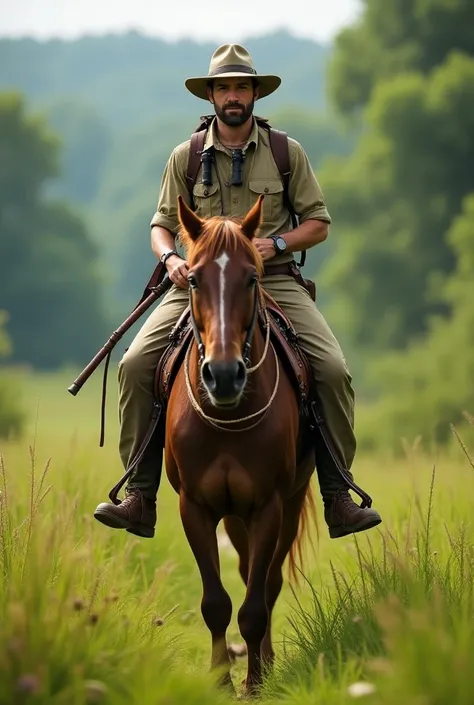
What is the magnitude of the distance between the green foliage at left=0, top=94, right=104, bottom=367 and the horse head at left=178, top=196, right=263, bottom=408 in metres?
49.7

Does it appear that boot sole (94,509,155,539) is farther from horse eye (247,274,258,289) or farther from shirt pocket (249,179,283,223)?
shirt pocket (249,179,283,223)

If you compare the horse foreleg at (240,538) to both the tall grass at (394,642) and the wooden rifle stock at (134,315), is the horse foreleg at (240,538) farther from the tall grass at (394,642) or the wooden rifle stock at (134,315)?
the wooden rifle stock at (134,315)

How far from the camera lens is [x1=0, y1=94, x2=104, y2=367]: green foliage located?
5644 cm

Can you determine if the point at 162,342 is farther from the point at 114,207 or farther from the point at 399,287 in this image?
the point at 114,207

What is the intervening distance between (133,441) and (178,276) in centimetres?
120

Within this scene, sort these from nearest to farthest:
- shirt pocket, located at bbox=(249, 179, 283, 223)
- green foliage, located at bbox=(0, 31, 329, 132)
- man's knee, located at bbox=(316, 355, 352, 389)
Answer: man's knee, located at bbox=(316, 355, 352, 389)
shirt pocket, located at bbox=(249, 179, 283, 223)
green foliage, located at bbox=(0, 31, 329, 132)

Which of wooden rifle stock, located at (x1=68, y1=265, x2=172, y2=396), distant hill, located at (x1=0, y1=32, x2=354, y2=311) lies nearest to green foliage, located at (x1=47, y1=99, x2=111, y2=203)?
distant hill, located at (x1=0, y1=32, x2=354, y2=311)

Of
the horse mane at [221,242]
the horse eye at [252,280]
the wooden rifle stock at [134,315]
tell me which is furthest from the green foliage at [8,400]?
the horse eye at [252,280]

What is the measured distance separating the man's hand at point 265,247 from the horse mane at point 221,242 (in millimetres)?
677

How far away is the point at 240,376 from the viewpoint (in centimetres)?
618

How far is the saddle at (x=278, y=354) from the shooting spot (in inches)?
292

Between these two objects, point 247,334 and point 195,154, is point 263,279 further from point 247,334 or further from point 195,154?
point 247,334

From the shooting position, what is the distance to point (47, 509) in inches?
386

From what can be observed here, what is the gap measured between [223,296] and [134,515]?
2.04m
